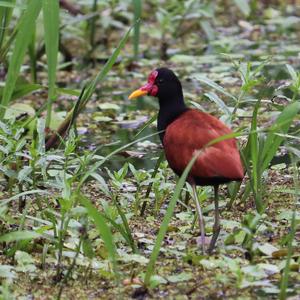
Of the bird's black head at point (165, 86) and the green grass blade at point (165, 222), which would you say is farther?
the bird's black head at point (165, 86)

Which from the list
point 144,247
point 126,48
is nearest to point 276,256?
point 144,247

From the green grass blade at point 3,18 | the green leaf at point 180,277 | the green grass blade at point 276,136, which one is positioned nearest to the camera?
the green leaf at point 180,277

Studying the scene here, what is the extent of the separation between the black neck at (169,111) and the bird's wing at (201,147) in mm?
150

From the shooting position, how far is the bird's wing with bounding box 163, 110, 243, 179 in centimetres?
402

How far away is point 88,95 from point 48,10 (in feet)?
1.50


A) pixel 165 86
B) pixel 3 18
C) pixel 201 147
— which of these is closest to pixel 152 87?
pixel 165 86

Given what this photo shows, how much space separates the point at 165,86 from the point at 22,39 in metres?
0.76

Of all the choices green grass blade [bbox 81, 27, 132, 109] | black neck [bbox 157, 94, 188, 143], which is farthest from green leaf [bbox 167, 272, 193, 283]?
green grass blade [bbox 81, 27, 132, 109]

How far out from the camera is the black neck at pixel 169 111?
464 cm

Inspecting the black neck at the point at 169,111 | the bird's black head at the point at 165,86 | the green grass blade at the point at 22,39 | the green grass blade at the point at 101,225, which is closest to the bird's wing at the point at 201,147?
the black neck at the point at 169,111

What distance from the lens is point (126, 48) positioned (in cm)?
942

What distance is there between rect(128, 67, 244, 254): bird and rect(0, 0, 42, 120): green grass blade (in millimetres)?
781

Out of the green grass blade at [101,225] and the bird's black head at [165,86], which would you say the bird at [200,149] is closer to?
the bird's black head at [165,86]

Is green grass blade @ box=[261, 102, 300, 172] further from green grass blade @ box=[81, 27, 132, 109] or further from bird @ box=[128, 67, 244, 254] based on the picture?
green grass blade @ box=[81, 27, 132, 109]
